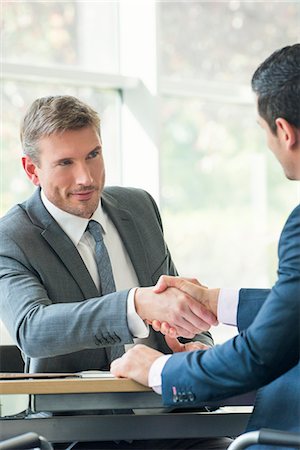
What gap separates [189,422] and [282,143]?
732 millimetres

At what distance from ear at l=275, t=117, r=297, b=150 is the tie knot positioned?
3.47 ft

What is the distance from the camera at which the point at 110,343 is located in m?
2.68

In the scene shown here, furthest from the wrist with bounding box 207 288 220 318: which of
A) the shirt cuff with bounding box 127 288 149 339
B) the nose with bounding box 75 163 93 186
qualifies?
the nose with bounding box 75 163 93 186

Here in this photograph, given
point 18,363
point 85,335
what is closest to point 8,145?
point 18,363

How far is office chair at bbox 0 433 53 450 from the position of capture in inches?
78.2

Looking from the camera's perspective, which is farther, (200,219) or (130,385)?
(200,219)

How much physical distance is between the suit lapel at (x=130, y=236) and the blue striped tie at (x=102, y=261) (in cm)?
10

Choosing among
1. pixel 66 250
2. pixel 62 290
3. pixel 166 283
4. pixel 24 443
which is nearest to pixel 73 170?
pixel 66 250

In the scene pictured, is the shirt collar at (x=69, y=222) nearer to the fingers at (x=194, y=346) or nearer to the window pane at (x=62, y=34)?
the fingers at (x=194, y=346)

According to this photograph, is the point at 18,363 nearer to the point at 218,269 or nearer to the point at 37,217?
the point at 37,217

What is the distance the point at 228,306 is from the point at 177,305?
146mm

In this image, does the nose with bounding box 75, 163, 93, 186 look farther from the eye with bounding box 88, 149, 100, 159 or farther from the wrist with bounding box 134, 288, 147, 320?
the wrist with bounding box 134, 288, 147, 320

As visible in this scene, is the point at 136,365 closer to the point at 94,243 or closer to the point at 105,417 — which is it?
the point at 105,417

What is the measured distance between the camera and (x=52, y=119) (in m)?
3.06
